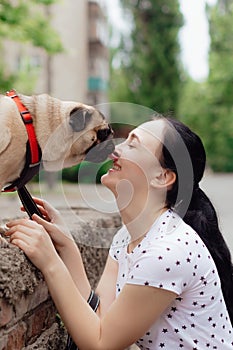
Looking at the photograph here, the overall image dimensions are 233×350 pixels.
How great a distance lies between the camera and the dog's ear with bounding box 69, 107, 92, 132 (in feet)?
8.86

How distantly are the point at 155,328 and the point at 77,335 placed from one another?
0.88 feet

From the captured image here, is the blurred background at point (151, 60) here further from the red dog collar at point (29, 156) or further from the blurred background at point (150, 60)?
the red dog collar at point (29, 156)

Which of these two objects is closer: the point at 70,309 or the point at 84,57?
the point at 70,309

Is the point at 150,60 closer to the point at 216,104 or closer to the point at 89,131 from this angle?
the point at 216,104

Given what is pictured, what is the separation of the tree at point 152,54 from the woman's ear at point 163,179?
970 inches

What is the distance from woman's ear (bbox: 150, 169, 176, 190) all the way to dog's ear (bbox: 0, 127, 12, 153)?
628 millimetres

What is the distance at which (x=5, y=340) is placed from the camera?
68.9 inches

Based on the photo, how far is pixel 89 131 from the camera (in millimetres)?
2770

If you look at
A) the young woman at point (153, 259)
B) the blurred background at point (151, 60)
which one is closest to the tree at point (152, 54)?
the blurred background at point (151, 60)

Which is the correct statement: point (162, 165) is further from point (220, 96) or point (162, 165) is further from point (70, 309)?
point (220, 96)

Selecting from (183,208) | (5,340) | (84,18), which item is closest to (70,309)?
(5,340)

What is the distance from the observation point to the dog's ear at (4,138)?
2334 millimetres

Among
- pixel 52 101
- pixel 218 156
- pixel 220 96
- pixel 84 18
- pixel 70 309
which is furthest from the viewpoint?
pixel 218 156

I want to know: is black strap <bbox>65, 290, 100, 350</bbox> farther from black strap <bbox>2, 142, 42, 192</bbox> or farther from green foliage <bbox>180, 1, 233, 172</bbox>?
green foliage <bbox>180, 1, 233, 172</bbox>
